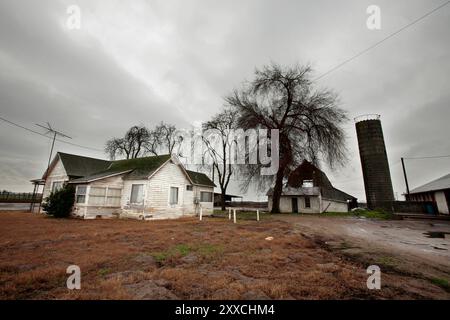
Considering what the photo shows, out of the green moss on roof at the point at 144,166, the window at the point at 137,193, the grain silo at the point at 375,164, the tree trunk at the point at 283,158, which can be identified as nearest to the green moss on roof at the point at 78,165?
the green moss on roof at the point at 144,166

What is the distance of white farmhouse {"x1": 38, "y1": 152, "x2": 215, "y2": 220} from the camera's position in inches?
634

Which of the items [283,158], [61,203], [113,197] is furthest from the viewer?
[283,158]

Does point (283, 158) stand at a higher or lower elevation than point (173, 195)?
higher

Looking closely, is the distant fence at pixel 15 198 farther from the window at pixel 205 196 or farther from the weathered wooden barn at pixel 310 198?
the weathered wooden barn at pixel 310 198

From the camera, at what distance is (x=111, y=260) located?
5238mm

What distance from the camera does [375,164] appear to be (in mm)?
27438

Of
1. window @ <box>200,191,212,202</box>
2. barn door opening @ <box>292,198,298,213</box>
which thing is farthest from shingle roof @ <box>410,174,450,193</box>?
window @ <box>200,191,212,202</box>

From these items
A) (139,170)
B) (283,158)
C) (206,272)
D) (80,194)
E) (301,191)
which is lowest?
(206,272)

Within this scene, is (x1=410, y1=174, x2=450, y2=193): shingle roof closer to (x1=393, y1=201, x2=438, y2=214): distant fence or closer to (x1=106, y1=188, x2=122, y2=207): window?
(x1=393, y1=201, x2=438, y2=214): distant fence

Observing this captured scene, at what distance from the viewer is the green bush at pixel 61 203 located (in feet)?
52.1

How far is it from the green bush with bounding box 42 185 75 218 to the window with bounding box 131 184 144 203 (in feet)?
14.6

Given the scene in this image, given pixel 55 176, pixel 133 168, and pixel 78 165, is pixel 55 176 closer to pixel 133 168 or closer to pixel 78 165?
pixel 78 165

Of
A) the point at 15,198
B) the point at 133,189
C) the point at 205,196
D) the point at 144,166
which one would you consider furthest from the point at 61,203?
the point at 15,198

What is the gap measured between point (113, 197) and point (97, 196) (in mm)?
1155
